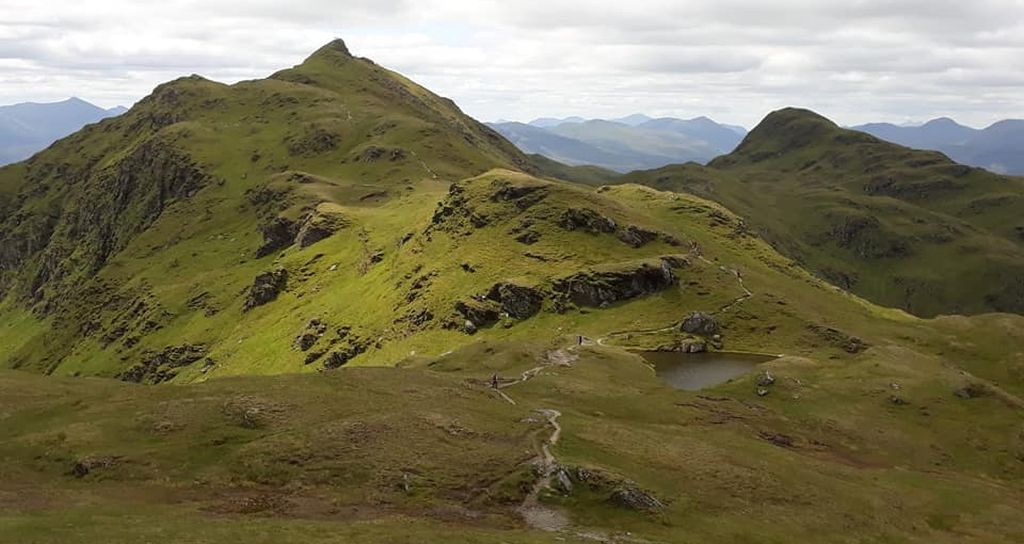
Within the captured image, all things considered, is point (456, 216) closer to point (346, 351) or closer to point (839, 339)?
point (346, 351)

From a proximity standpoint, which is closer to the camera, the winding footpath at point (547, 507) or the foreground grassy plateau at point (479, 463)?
the foreground grassy plateau at point (479, 463)

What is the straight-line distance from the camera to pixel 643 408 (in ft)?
284

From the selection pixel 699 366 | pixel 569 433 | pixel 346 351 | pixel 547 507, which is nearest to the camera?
pixel 547 507

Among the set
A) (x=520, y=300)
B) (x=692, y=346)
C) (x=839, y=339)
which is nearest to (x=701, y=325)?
(x=692, y=346)

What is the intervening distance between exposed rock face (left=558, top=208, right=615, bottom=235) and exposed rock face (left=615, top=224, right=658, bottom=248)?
113 inches

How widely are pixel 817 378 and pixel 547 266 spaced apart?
214 ft

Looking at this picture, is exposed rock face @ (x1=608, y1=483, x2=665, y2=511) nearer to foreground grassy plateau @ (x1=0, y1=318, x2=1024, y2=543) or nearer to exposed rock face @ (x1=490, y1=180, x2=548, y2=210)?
foreground grassy plateau @ (x1=0, y1=318, x2=1024, y2=543)

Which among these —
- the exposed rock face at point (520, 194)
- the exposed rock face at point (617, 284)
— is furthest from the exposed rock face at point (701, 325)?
the exposed rock face at point (520, 194)

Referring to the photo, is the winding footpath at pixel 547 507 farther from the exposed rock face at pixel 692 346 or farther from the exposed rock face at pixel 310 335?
the exposed rock face at pixel 310 335

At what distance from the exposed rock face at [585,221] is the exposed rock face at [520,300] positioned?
28.8 m

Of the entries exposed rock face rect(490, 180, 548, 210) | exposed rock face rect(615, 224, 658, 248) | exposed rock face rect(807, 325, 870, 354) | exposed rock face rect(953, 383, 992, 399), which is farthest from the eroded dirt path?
exposed rock face rect(490, 180, 548, 210)

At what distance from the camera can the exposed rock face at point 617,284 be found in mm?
143837

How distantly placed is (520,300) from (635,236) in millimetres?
36760

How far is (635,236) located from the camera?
166 m
